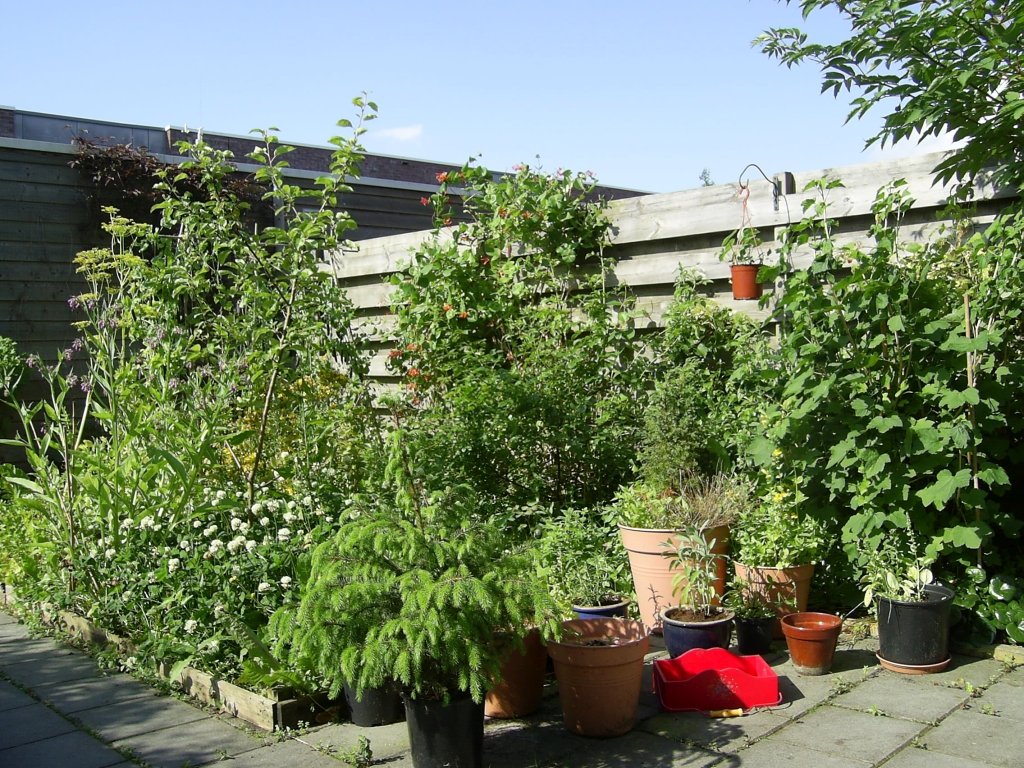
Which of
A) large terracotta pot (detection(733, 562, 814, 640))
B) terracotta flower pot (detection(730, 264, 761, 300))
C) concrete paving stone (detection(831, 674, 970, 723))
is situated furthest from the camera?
terracotta flower pot (detection(730, 264, 761, 300))

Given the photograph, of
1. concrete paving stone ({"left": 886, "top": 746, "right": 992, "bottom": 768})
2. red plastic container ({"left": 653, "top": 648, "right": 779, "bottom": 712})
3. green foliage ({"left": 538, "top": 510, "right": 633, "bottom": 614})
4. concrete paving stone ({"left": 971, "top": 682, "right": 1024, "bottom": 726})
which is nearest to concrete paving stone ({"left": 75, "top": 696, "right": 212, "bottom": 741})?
green foliage ({"left": 538, "top": 510, "right": 633, "bottom": 614})

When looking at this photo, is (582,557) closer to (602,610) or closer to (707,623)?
(602,610)

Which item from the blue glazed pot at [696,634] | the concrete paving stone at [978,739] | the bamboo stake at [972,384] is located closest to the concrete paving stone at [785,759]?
the concrete paving stone at [978,739]

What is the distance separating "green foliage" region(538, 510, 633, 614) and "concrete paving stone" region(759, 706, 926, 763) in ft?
3.67

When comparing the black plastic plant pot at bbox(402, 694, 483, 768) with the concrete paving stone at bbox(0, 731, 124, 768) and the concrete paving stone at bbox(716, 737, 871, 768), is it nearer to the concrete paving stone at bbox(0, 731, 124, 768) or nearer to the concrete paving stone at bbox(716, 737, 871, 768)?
the concrete paving stone at bbox(716, 737, 871, 768)

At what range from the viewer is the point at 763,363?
460cm

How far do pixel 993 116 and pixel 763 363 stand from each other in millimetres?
1518

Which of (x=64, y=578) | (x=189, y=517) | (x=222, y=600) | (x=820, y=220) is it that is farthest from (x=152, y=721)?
(x=820, y=220)

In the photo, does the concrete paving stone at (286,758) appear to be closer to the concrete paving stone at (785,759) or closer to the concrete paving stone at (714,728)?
the concrete paving stone at (714,728)

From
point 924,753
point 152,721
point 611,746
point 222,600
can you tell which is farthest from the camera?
point 222,600

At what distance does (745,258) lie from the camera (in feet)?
16.3

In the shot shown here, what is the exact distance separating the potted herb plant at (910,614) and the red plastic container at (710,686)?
0.62 meters

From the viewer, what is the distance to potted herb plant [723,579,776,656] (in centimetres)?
381

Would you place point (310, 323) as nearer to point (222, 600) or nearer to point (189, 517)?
point (189, 517)
